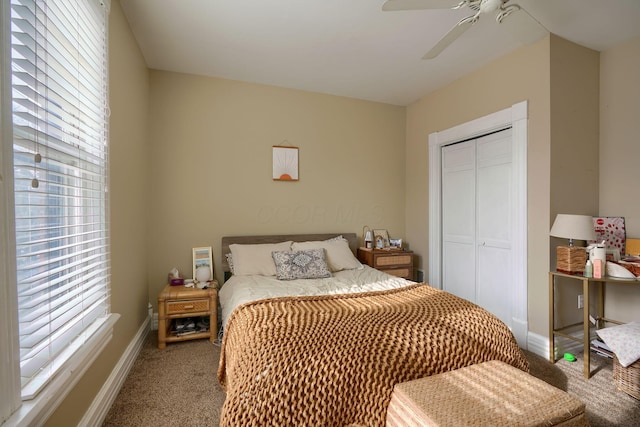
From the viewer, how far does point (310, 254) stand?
2900 millimetres

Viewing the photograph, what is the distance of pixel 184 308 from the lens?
260cm

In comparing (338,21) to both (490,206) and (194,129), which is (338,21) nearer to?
(194,129)

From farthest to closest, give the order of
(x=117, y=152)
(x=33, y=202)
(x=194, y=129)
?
(x=194, y=129) < (x=117, y=152) < (x=33, y=202)

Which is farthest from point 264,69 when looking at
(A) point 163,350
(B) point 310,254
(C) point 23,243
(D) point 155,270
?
(A) point 163,350

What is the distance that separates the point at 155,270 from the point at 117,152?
141 centimetres

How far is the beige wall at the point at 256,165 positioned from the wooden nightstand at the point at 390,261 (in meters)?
0.43

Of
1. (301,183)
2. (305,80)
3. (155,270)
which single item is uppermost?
(305,80)

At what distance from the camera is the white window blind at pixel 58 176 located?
1.03 m

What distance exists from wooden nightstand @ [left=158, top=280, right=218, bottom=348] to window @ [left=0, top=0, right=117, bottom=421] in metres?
0.85

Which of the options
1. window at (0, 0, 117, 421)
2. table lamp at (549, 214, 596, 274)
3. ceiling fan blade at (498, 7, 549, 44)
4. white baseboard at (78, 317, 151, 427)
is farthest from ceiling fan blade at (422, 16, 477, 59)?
white baseboard at (78, 317, 151, 427)

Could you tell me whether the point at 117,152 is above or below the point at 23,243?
above

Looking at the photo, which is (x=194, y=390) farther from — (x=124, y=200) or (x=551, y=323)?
(x=551, y=323)

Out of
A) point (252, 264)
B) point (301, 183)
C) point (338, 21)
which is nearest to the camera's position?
point (338, 21)

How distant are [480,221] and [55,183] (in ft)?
10.9
